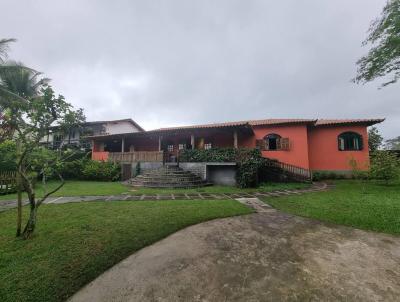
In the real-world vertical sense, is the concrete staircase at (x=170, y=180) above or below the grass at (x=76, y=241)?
above

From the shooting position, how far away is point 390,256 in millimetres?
3117

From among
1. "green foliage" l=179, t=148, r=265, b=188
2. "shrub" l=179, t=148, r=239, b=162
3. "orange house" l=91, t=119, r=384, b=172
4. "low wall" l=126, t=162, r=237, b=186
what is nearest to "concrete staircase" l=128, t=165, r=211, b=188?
"low wall" l=126, t=162, r=237, b=186

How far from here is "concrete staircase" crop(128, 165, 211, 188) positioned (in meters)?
11.0

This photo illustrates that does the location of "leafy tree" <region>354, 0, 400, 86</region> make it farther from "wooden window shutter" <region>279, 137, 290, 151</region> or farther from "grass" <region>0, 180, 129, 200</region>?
"grass" <region>0, 180, 129, 200</region>

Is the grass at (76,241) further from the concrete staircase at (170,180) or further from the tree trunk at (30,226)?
the concrete staircase at (170,180)

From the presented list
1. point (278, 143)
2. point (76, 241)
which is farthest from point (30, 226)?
point (278, 143)

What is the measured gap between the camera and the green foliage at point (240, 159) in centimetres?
1091

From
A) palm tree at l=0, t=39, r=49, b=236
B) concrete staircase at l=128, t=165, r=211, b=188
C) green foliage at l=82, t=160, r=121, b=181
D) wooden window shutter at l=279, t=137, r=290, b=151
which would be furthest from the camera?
green foliage at l=82, t=160, r=121, b=181

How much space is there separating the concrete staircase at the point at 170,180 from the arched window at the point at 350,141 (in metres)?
11.7

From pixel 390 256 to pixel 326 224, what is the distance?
1589 mm

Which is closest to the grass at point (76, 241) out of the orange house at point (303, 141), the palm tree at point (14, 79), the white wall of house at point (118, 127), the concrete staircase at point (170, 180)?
the concrete staircase at point (170, 180)

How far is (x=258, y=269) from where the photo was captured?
274cm

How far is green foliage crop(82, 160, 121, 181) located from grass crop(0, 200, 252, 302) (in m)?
8.96

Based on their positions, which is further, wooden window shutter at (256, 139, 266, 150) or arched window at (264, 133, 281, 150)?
wooden window shutter at (256, 139, 266, 150)
